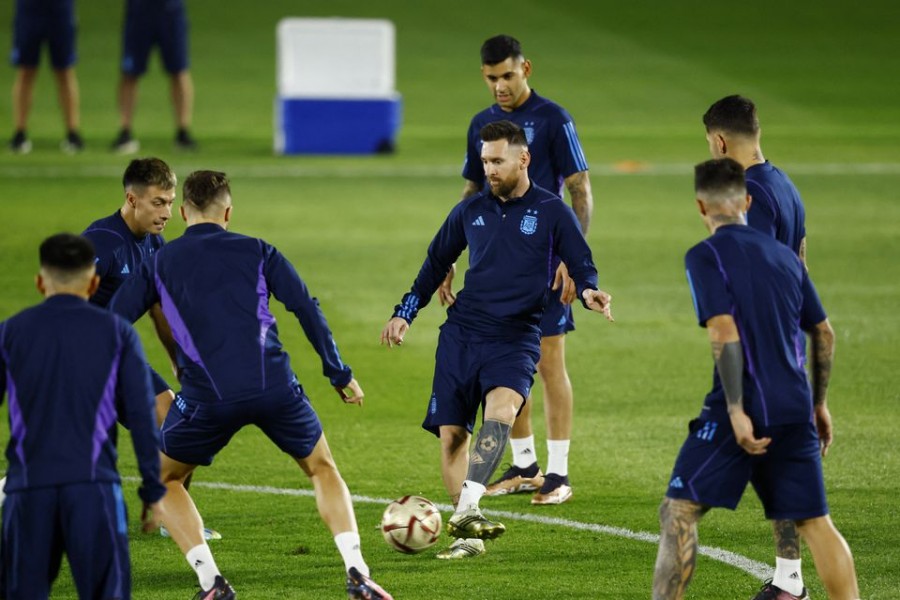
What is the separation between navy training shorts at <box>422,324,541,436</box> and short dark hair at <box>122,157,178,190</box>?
5.32 ft

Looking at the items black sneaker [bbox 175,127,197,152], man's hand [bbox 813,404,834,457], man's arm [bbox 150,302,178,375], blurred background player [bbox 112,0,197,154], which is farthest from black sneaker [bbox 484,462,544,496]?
black sneaker [bbox 175,127,197,152]

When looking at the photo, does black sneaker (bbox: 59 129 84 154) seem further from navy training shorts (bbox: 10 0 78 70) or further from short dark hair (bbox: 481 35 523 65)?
short dark hair (bbox: 481 35 523 65)

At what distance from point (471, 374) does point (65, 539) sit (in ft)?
9.51

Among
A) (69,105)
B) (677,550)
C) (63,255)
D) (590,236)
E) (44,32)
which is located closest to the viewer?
(63,255)

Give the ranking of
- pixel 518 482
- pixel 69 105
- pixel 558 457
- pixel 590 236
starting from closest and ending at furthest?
pixel 558 457 → pixel 518 482 → pixel 590 236 → pixel 69 105

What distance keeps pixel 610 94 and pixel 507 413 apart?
2085cm

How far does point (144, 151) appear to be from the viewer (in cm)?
2320

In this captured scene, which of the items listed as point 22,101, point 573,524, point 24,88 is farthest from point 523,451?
point 22,101

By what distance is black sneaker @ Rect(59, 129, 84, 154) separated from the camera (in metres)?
22.9

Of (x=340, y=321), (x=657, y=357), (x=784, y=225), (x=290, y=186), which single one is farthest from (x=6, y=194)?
(x=784, y=225)

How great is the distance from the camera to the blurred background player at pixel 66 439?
632 centimetres

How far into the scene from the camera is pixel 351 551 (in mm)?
7578

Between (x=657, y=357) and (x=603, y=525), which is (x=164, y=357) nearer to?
(x=657, y=357)

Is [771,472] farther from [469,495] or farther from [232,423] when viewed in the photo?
[232,423]
